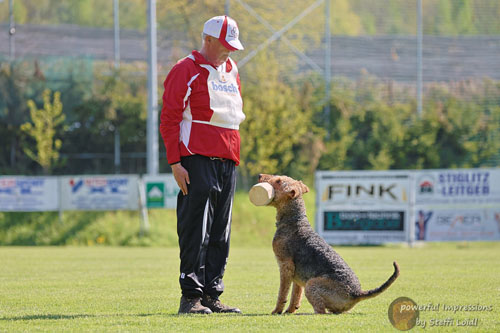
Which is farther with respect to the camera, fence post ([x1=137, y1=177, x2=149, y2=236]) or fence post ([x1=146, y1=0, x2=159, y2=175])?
fence post ([x1=146, y1=0, x2=159, y2=175])

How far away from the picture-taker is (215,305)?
637cm

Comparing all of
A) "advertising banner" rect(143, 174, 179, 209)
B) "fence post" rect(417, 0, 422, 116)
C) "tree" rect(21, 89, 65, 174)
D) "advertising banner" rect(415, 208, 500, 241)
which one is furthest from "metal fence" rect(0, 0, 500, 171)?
"advertising banner" rect(415, 208, 500, 241)

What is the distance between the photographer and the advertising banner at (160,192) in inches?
732

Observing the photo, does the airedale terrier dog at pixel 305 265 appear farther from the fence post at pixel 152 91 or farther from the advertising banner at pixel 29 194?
the fence post at pixel 152 91

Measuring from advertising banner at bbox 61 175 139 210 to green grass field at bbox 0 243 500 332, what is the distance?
5.62 metres

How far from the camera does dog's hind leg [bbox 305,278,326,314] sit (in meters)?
5.73

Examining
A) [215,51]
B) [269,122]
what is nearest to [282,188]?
[215,51]

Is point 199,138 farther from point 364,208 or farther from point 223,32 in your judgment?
point 364,208

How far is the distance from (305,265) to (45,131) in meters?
19.5

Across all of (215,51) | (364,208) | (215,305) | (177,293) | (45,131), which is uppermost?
(215,51)

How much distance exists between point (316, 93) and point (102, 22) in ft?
27.0

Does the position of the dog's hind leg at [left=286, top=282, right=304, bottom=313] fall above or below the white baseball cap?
below

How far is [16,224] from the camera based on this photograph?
19.9m

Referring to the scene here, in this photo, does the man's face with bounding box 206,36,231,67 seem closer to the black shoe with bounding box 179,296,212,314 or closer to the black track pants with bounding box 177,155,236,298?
the black track pants with bounding box 177,155,236,298
